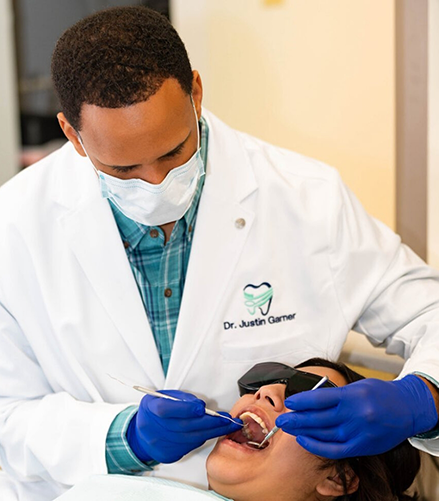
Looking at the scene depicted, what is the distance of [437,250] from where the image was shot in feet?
6.33

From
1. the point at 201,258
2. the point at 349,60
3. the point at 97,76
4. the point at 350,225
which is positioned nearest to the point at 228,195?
the point at 201,258

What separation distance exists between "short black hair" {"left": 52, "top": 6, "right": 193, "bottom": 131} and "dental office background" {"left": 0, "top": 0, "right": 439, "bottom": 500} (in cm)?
86

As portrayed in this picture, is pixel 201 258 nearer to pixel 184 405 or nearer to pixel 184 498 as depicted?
pixel 184 405

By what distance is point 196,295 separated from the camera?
1.49 metres

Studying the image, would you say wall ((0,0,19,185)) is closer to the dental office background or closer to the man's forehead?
the dental office background

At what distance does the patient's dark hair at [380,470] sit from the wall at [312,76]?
0.81 meters

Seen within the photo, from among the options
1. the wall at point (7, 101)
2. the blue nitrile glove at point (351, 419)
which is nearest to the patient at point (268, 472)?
the blue nitrile glove at point (351, 419)

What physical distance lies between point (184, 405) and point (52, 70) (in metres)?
0.68

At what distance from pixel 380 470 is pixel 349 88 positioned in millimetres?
1171

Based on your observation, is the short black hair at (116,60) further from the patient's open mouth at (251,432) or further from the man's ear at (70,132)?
the patient's open mouth at (251,432)

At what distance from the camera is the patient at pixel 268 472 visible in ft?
4.34

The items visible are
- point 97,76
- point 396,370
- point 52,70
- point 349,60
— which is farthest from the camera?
point 349,60

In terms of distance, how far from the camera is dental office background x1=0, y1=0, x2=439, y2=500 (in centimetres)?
188

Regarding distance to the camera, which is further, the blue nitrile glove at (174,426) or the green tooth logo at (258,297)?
the green tooth logo at (258,297)
